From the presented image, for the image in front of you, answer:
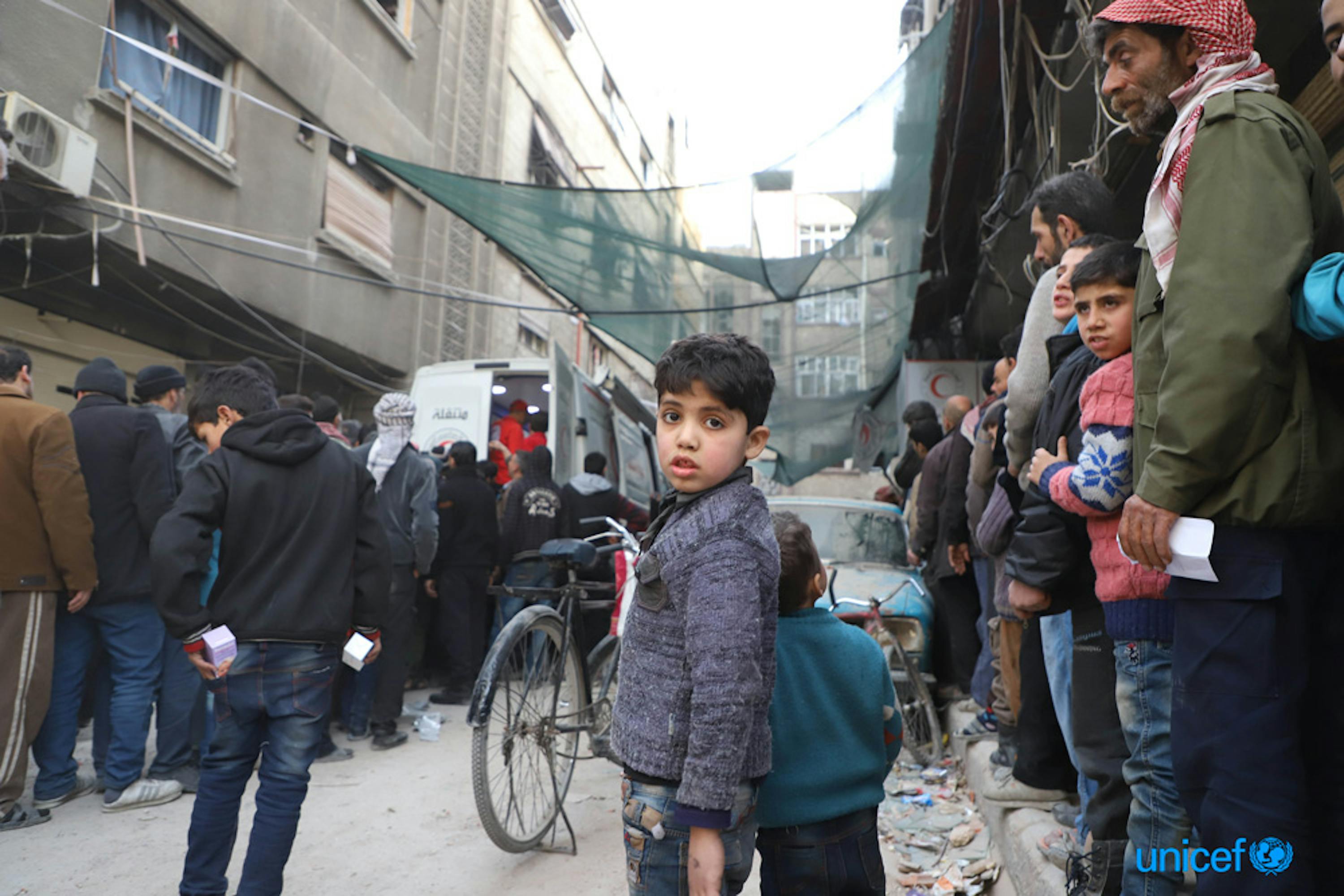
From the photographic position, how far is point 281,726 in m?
2.66

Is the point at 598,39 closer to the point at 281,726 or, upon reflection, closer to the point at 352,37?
the point at 352,37

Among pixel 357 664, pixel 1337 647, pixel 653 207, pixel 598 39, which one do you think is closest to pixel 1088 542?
pixel 1337 647

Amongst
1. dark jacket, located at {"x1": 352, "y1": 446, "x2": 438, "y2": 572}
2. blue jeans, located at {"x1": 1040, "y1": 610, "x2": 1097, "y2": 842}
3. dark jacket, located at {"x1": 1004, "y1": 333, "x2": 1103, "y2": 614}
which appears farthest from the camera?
dark jacket, located at {"x1": 352, "y1": 446, "x2": 438, "y2": 572}

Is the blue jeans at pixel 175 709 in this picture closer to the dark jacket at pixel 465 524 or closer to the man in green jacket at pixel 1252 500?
the dark jacket at pixel 465 524

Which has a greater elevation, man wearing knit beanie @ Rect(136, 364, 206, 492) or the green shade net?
the green shade net

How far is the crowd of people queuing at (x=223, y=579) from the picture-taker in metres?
2.62

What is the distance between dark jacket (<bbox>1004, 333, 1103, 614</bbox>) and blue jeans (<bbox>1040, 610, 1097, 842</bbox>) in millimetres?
116

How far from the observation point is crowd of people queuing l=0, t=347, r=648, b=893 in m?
2.62

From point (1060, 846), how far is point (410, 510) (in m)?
4.18

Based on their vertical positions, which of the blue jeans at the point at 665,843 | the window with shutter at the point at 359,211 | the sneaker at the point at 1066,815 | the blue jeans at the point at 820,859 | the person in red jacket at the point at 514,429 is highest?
the window with shutter at the point at 359,211

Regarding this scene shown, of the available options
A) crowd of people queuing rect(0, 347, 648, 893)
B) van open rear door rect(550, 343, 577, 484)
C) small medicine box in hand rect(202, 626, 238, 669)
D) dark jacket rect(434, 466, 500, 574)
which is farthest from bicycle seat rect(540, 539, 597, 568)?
van open rear door rect(550, 343, 577, 484)

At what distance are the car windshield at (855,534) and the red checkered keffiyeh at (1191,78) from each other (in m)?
4.73

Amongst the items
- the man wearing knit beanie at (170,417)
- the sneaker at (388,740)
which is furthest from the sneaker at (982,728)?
the man wearing knit beanie at (170,417)

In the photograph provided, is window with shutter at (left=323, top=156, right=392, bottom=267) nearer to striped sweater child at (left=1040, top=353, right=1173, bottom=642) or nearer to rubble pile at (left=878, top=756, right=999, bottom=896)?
rubble pile at (left=878, top=756, right=999, bottom=896)
